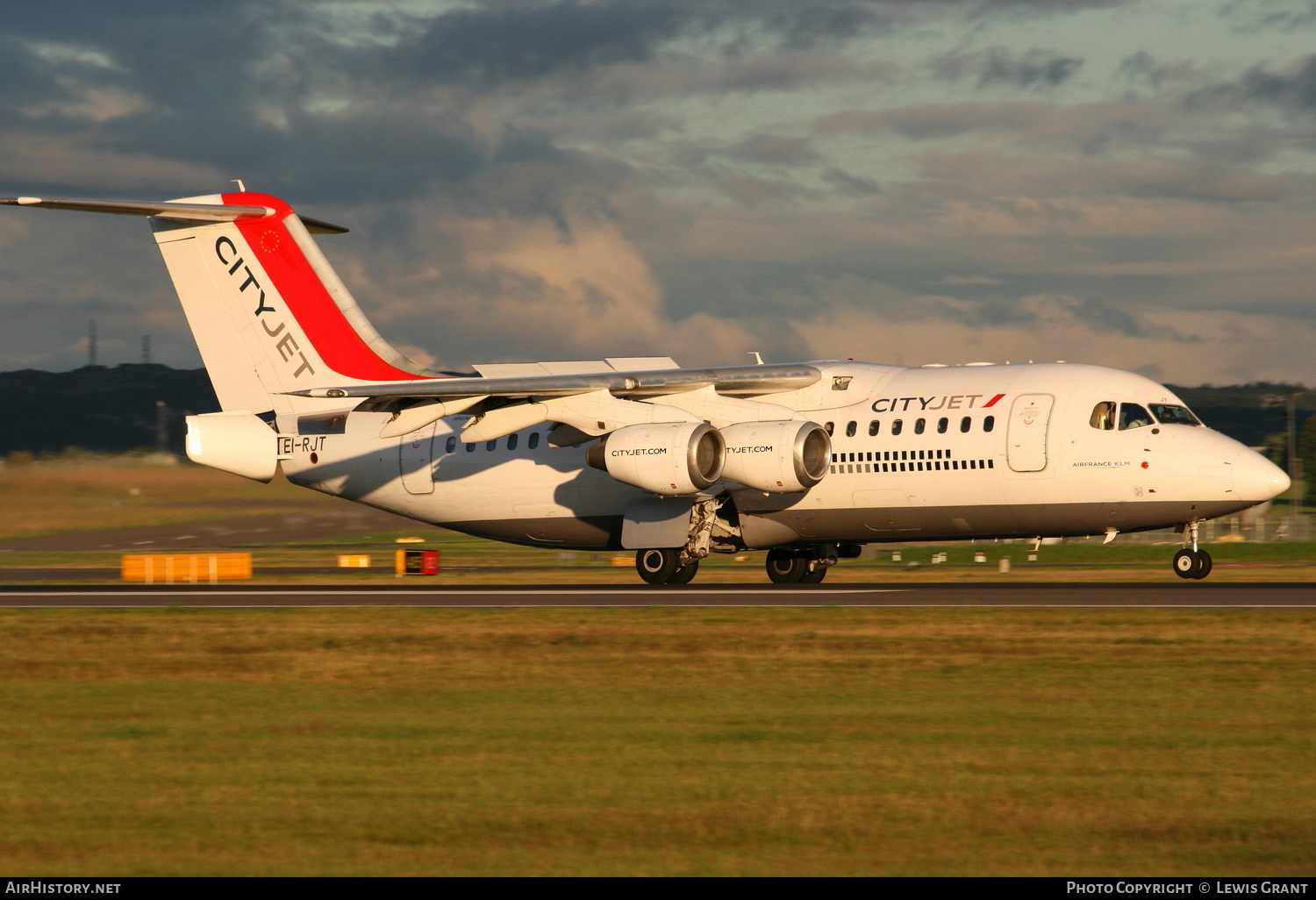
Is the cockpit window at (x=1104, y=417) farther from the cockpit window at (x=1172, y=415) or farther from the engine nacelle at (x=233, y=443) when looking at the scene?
the engine nacelle at (x=233, y=443)

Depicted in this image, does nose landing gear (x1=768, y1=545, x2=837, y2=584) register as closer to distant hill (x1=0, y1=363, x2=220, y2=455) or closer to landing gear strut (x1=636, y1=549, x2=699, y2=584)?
landing gear strut (x1=636, y1=549, x2=699, y2=584)

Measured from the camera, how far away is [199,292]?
117 feet

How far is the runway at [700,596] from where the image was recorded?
22.7 metres

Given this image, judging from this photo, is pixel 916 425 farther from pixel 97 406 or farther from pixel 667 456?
pixel 97 406

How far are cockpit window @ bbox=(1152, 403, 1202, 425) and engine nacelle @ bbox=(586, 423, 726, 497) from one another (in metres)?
8.39

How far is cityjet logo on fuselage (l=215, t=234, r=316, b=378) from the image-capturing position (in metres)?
35.2

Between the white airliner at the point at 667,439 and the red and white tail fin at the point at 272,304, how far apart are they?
0.16 ft

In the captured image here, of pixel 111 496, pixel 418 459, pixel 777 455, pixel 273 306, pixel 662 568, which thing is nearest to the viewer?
pixel 777 455

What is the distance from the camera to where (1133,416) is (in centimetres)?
2794

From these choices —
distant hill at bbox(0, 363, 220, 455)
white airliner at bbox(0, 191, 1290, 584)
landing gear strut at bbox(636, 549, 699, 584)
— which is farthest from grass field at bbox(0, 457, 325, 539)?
landing gear strut at bbox(636, 549, 699, 584)

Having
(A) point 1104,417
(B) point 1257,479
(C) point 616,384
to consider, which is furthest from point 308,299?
(B) point 1257,479

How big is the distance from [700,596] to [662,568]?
507cm

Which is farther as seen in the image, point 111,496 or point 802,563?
point 111,496

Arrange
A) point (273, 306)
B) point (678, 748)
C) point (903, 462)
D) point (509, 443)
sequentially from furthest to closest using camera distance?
1. point (273, 306)
2. point (509, 443)
3. point (903, 462)
4. point (678, 748)
